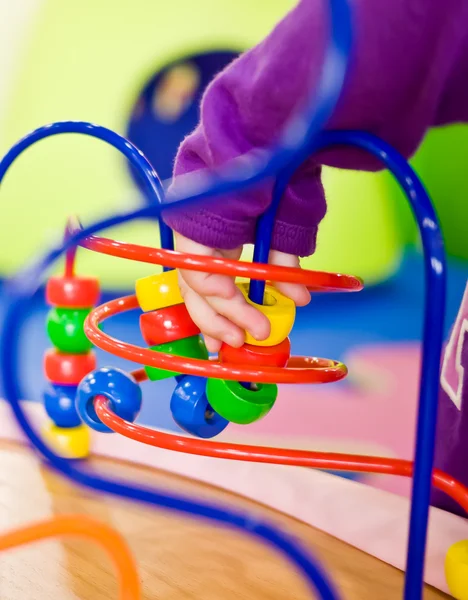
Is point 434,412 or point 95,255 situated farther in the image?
point 95,255

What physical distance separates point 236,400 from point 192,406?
0.22 feet

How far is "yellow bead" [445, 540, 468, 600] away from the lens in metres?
0.62

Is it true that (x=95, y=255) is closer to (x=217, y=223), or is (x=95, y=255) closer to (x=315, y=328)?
(x=315, y=328)

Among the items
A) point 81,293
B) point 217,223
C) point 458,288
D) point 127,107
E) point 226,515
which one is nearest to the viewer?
point 226,515

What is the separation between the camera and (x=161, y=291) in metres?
0.65

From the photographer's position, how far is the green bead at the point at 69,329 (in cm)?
93

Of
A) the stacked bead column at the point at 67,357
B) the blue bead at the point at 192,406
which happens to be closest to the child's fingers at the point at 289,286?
the blue bead at the point at 192,406

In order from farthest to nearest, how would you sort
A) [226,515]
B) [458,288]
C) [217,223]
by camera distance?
1. [458,288]
2. [217,223]
3. [226,515]

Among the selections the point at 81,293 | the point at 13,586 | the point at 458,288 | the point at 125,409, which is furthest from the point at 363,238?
the point at 13,586

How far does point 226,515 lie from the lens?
0.38 meters

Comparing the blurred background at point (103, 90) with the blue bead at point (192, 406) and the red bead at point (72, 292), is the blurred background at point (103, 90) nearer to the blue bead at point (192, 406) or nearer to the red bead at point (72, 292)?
the red bead at point (72, 292)

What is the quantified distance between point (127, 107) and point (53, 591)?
6.19 feet

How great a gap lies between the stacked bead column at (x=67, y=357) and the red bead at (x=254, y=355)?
39 cm

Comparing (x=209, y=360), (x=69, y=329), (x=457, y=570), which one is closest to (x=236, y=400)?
(x=209, y=360)
